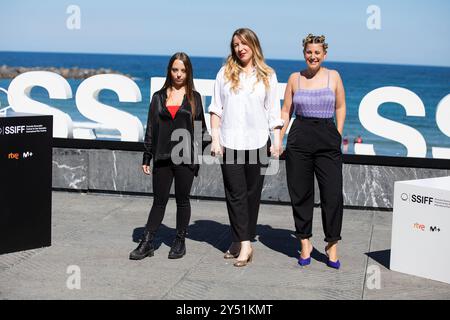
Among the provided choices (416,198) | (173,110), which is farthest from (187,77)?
(416,198)

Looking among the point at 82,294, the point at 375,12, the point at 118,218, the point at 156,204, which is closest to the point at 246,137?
the point at 156,204

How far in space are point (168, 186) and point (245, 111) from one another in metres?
0.95

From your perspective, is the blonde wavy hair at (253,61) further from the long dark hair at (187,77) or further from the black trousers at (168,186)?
the black trousers at (168,186)

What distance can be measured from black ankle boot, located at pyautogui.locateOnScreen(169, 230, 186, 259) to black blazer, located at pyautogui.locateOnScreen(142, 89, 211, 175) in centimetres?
60

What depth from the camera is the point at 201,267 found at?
6.02 meters

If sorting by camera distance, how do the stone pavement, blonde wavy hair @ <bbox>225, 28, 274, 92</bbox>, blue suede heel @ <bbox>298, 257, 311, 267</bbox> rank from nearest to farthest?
the stone pavement < blonde wavy hair @ <bbox>225, 28, 274, 92</bbox> < blue suede heel @ <bbox>298, 257, 311, 267</bbox>

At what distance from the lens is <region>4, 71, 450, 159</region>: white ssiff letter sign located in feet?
28.3

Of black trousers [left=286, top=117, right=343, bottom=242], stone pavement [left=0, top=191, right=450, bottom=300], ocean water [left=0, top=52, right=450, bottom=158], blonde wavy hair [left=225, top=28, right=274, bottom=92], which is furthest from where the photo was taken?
ocean water [left=0, top=52, right=450, bottom=158]

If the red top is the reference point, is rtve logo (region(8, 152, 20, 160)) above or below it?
below

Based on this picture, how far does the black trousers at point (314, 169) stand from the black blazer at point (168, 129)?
0.76 meters

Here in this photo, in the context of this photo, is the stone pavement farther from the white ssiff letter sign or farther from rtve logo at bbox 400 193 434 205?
the white ssiff letter sign

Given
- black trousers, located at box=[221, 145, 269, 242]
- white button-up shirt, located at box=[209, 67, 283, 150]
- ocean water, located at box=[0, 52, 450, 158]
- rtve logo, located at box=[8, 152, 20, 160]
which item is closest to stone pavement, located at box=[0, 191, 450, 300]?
black trousers, located at box=[221, 145, 269, 242]

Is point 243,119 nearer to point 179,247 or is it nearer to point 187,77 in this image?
point 187,77
